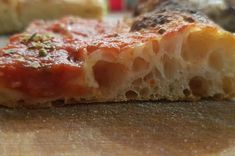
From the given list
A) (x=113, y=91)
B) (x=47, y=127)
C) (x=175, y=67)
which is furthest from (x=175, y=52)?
(x=47, y=127)

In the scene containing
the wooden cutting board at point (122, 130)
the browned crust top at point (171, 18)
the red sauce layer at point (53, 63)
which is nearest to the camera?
the wooden cutting board at point (122, 130)

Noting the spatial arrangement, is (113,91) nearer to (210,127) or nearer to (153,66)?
(153,66)

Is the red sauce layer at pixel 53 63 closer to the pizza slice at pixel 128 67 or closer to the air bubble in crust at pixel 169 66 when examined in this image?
the pizza slice at pixel 128 67

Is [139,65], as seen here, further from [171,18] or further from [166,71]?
[171,18]

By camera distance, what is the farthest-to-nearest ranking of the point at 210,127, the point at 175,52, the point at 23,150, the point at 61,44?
1. the point at 61,44
2. the point at 175,52
3. the point at 210,127
4. the point at 23,150

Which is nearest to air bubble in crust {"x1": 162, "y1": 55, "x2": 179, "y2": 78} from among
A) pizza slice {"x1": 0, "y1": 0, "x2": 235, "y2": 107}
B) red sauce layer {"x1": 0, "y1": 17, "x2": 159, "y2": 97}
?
pizza slice {"x1": 0, "y1": 0, "x2": 235, "y2": 107}

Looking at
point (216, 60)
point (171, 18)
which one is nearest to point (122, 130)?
point (216, 60)

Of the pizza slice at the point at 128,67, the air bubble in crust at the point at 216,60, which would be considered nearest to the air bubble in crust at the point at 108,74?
the pizza slice at the point at 128,67
